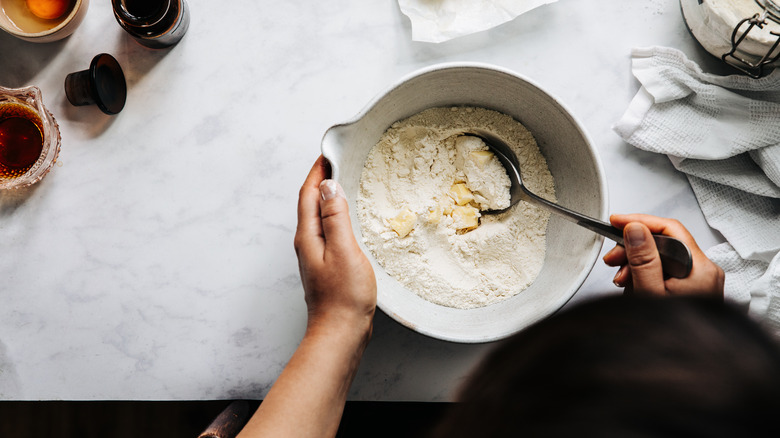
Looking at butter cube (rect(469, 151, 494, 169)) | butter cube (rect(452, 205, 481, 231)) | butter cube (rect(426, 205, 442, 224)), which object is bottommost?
butter cube (rect(452, 205, 481, 231))

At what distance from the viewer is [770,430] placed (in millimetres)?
359

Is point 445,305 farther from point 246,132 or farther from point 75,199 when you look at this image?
point 75,199

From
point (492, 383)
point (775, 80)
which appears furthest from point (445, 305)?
point (775, 80)

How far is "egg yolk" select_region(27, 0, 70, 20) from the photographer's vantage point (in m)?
0.85

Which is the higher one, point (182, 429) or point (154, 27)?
point (154, 27)

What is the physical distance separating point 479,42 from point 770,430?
2.27 feet

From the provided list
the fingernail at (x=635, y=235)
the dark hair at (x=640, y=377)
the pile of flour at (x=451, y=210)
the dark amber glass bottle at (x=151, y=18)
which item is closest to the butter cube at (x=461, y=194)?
the pile of flour at (x=451, y=210)

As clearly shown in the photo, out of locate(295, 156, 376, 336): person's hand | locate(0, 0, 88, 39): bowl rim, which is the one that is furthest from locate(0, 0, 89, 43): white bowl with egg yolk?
locate(295, 156, 376, 336): person's hand

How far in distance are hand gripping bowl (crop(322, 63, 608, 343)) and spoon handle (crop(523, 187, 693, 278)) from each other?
0.02 meters

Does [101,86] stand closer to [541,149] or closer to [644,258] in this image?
[541,149]

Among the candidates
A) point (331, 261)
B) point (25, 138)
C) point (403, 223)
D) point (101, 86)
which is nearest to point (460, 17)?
point (403, 223)

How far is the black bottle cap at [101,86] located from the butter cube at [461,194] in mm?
585

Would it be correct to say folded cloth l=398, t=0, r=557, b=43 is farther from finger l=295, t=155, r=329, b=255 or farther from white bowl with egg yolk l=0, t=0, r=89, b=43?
white bowl with egg yolk l=0, t=0, r=89, b=43

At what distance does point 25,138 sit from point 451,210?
0.73 m
